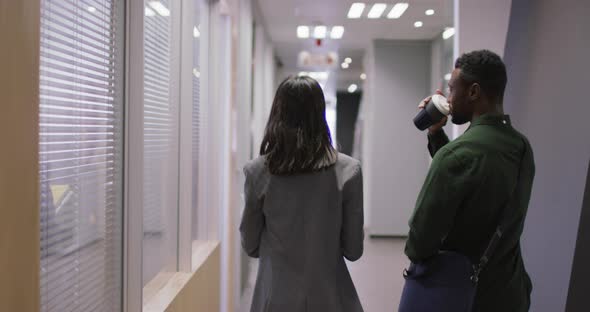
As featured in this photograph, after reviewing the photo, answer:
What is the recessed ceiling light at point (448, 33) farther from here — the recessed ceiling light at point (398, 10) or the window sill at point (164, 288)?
the window sill at point (164, 288)

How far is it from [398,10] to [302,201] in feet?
19.6

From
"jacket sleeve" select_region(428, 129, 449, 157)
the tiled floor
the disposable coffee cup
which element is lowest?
the tiled floor

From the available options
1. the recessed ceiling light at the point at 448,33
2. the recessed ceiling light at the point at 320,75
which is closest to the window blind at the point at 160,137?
the recessed ceiling light at the point at 448,33

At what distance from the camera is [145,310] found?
2.37m

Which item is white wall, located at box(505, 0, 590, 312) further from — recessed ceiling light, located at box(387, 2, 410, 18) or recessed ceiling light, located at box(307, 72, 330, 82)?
recessed ceiling light, located at box(307, 72, 330, 82)

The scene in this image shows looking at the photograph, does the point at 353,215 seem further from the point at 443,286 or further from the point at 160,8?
the point at 160,8

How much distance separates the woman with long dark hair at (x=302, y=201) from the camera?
1828mm

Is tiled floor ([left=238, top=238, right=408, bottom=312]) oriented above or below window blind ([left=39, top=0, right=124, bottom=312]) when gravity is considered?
below

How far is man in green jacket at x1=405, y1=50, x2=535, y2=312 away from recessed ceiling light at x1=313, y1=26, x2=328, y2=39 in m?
6.87

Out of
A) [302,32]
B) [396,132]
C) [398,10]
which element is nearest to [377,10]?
[398,10]

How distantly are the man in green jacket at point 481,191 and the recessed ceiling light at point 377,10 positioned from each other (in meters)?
5.30

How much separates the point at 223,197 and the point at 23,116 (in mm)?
3499

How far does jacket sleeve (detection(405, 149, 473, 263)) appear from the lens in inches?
72.1

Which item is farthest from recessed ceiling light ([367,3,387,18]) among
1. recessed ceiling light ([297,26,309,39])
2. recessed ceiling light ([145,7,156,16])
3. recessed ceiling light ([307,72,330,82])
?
recessed ceiling light ([307,72,330,82])
